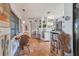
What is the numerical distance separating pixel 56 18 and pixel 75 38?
0.29 metres

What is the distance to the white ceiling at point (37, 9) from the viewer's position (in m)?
1.32

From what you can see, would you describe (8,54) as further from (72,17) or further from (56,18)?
(72,17)

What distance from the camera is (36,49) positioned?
134 centimetres

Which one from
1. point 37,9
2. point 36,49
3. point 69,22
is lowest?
point 36,49

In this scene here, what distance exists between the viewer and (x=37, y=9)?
1.33m

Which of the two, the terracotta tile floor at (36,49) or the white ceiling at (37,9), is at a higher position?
the white ceiling at (37,9)

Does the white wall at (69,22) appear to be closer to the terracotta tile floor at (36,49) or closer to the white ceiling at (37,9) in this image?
the white ceiling at (37,9)

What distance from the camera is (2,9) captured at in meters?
1.33

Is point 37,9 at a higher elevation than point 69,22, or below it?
higher

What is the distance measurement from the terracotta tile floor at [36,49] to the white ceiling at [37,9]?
0.91ft

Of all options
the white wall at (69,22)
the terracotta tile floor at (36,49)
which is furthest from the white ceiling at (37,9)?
the terracotta tile floor at (36,49)

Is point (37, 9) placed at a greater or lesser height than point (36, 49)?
greater

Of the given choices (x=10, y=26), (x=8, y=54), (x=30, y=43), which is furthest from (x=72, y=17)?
(x=8, y=54)

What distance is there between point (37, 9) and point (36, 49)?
428 mm
